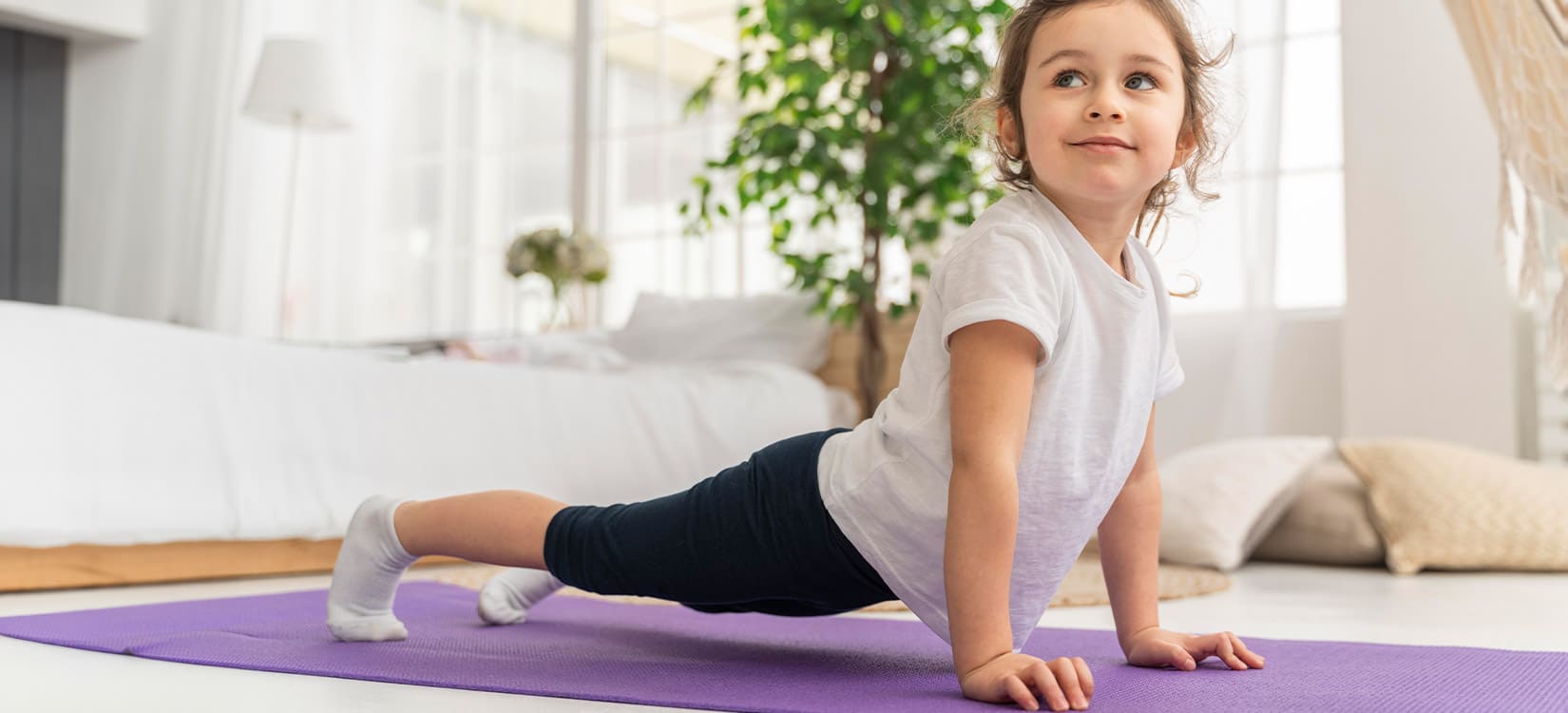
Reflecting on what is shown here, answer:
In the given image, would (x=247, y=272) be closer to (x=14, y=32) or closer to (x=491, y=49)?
(x=491, y=49)

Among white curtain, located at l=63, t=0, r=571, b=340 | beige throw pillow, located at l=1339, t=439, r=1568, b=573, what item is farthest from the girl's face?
white curtain, located at l=63, t=0, r=571, b=340

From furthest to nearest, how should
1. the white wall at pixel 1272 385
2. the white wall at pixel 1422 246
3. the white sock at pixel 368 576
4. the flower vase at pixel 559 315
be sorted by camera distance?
the flower vase at pixel 559 315, the white wall at pixel 1272 385, the white wall at pixel 1422 246, the white sock at pixel 368 576

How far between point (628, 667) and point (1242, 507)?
5.41ft

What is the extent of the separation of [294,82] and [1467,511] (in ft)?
11.5

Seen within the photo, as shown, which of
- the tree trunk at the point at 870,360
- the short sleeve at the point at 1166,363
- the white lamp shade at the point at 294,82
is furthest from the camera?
the white lamp shade at the point at 294,82

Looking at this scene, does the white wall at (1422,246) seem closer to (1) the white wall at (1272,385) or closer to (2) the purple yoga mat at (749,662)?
(1) the white wall at (1272,385)

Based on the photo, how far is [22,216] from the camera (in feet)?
19.6

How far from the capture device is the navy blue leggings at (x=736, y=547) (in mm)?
1127

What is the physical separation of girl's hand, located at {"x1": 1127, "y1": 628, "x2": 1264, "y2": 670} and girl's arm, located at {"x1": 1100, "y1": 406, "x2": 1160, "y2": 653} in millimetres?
29

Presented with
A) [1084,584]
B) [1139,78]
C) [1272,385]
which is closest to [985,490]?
[1139,78]

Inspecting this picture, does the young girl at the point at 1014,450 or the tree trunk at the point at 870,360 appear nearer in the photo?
the young girl at the point at 1014,450

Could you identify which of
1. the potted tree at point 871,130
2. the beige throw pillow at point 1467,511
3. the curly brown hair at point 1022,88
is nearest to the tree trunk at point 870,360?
the potted tree at point 871,130

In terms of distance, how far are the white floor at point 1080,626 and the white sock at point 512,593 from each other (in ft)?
1.25

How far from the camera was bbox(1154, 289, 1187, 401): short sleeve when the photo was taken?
118 cm
